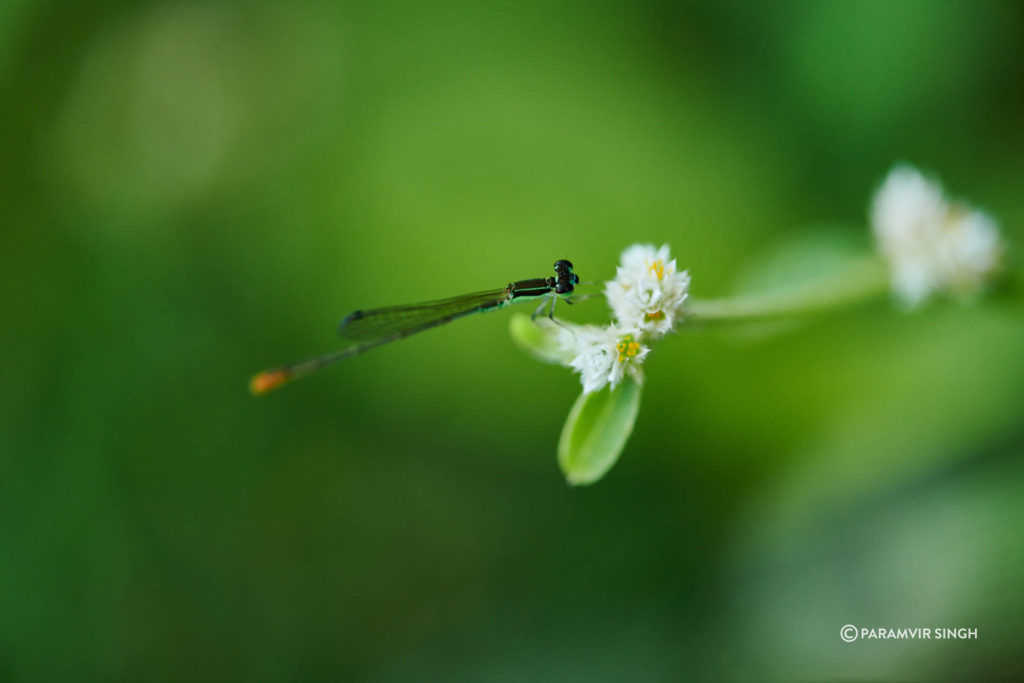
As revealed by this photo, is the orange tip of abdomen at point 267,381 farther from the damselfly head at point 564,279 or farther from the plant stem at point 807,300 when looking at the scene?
the plant stem at point 807,300

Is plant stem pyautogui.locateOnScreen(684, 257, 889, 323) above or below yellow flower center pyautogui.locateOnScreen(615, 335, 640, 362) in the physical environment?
above

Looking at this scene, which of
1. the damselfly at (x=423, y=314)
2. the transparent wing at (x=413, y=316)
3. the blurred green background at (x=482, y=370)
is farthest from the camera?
the blurred green background at (x=482, y=370)

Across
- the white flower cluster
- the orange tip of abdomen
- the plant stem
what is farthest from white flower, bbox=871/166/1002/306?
the orange tip of abdomen

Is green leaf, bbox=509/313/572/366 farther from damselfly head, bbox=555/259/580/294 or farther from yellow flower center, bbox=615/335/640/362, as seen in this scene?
damselfly head, bbox=555/259/580/294

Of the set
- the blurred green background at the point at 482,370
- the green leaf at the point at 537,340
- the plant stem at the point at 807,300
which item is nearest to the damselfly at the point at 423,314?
the green leaf at the point at 537,340

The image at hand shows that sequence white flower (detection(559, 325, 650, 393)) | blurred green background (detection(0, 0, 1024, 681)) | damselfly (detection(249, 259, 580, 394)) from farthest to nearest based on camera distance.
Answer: blurred green background (detection(0, 0, 1024, 681)) < damselfly (detection(249, 259, 580, 394)) < white flower (detection(559, 325, 650, 393))

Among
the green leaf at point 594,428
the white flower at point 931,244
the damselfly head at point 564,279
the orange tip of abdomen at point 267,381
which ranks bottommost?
the green leaf at point 594,428

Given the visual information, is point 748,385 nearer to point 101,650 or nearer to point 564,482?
point 564,482

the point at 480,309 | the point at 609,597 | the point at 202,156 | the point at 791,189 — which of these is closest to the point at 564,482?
the point at 609,597
